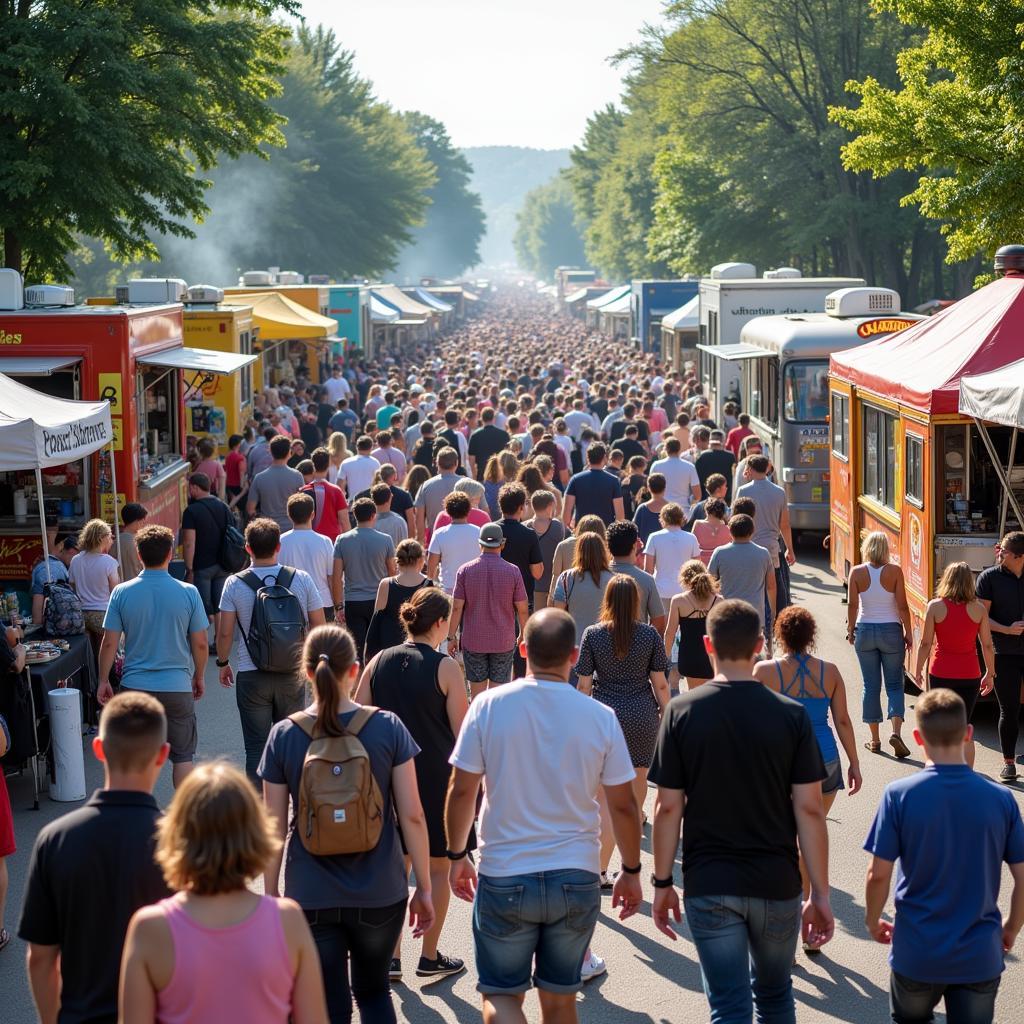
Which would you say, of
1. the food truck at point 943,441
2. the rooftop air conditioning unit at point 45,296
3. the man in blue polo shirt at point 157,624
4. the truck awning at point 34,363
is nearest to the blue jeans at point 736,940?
the man in blue polo shirt at point 157,624

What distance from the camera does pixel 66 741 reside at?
9.53m

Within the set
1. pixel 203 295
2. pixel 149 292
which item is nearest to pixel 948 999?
pixel 149 292

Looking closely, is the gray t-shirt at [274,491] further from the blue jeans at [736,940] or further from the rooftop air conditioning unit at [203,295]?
the blue jeans at [736,940]

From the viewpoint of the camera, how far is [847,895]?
7.81 metres

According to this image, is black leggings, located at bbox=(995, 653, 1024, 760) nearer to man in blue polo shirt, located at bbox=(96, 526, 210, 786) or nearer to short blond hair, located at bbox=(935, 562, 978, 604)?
short blond hair, located at bbox=(935, 562, 978, 604)

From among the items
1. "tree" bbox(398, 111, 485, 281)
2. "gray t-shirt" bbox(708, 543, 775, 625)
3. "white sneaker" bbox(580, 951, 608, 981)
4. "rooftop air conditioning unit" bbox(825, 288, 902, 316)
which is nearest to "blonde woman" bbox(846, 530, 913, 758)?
"gray t-shirt" bbox(708, 543, 775, 625)

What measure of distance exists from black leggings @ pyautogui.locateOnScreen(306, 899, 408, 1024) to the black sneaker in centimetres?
148

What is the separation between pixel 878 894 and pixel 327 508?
8967 mm

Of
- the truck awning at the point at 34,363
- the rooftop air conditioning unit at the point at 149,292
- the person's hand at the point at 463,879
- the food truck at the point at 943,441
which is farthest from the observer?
the rooftop air conditioning unit at the point at 149,292

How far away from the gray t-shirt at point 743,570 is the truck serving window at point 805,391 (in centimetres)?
932

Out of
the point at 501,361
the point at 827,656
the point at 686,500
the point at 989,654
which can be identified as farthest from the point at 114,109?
the point at 501,361

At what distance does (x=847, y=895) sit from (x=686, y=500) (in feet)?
24.1

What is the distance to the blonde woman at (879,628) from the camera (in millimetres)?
10242

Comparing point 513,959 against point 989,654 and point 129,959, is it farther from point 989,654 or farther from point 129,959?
point 989,654
